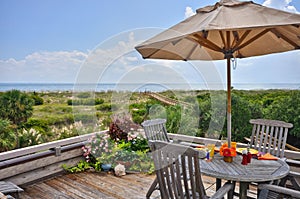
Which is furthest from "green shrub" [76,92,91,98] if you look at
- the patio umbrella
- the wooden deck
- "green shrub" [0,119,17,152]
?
"green shrub" [0,119,17,152]

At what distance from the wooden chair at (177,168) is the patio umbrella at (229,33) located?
34.2 inches

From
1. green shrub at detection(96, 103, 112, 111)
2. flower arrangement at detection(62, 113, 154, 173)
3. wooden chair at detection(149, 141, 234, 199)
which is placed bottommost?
flower arrangement at detection(62, 113, 154, 173)

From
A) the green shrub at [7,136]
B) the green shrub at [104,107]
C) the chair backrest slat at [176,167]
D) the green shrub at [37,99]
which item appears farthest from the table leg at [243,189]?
the green shrub at [37,99]

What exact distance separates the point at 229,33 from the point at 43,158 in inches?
113

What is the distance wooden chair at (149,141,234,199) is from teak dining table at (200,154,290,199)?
0.15 metres

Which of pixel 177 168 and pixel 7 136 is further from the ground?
pixel 177 168

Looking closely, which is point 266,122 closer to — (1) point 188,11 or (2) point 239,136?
(2) point 239,136

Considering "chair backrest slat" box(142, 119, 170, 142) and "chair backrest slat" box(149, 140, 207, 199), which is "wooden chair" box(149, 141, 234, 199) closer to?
"chair backrest slat" box(149, 140, 207, 199)

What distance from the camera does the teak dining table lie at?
6.20 ft

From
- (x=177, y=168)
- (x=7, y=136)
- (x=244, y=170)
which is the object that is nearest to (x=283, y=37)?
(x=244, y=170)

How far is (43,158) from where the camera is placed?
136 inches

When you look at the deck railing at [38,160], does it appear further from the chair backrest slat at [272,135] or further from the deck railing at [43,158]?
the chair backrest slat at [272,135]

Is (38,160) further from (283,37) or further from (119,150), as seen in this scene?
(283,37)

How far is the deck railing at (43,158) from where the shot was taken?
312 centimetres
